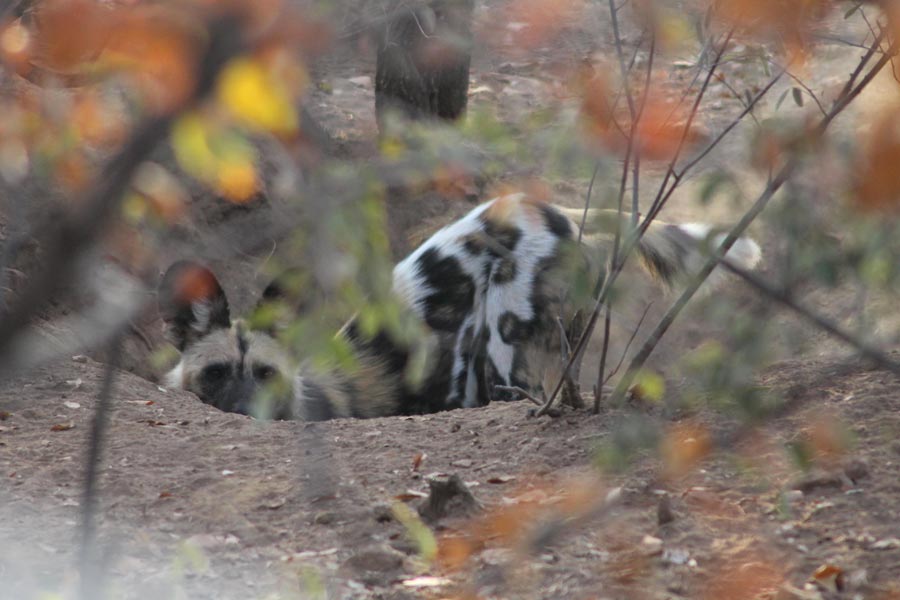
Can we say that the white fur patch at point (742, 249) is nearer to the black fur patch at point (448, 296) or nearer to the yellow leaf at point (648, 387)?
the black fur patch at point (448, 296)

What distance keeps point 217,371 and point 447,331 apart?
3.30ft

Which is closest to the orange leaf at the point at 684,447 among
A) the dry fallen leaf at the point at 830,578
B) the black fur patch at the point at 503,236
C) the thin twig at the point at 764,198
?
the thin twig at the point at 764,198

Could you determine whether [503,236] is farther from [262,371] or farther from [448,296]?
[262,371]

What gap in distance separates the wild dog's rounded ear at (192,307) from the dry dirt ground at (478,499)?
778 mm

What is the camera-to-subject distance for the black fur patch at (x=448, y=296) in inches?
189

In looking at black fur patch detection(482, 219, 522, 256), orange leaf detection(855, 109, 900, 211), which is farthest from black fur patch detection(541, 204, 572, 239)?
orange leaf detection(855, 109, 900, 211)

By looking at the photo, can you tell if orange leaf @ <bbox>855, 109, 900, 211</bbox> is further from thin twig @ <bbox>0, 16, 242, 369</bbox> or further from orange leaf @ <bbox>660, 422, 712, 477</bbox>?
thin twig @ <bbox>0, 16, 242, 369</bbox>

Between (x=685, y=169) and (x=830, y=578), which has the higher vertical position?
(x=685, y=169)

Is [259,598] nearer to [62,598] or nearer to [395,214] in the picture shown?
[62,598]

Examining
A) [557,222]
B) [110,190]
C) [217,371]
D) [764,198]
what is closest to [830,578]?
[764,198]

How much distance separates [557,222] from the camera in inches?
185

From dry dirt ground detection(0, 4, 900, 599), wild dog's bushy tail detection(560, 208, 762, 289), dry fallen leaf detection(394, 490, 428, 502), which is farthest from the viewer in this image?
wild dog's bushy tail detection(560, 208, 762, 289)

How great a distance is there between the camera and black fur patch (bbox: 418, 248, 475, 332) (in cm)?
480

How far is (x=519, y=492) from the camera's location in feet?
8.99
